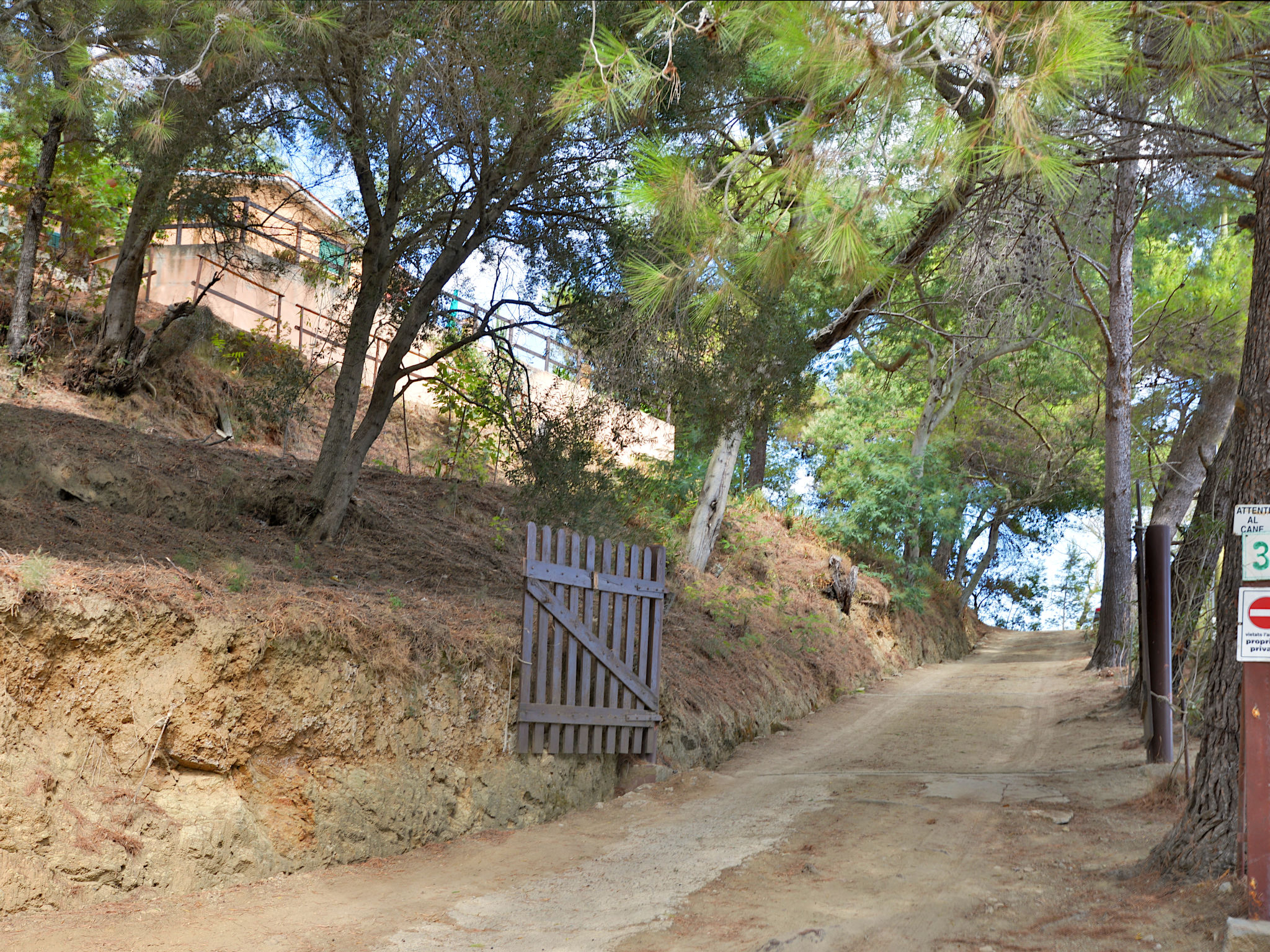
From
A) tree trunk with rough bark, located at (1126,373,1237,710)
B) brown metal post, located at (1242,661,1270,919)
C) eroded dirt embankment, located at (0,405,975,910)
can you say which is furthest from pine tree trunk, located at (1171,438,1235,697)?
eroded dirt embankment, located at (0,405,975,910)

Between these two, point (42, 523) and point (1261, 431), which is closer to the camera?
point (1261, 431)

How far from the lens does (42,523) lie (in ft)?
23.8

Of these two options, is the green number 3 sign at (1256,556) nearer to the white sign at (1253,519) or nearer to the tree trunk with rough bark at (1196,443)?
the white sign at (1253,519)

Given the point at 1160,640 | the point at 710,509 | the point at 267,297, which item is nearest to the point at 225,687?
the point at 1160,640

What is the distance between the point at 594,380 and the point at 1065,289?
39.2 feet

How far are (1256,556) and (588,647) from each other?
5.24 meters

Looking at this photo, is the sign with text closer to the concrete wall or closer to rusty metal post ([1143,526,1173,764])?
rusty metal post ([1143,526,1173,764])

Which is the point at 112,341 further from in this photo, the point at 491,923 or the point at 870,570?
the point at 870,570

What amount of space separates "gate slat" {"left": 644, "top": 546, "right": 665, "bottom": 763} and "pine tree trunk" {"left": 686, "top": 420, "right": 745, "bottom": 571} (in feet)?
23.2

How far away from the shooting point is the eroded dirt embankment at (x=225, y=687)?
4.96m

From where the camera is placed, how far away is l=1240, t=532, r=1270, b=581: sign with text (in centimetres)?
435

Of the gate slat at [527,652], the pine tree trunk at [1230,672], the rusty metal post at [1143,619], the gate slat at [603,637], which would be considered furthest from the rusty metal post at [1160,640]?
the gate slat at [527,652]

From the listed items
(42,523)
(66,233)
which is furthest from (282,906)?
(66,233)

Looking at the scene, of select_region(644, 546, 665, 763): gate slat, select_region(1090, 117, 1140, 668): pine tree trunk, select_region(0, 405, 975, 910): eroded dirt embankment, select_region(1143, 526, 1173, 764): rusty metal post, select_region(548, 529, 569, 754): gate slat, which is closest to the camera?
select_region(0, 405, 975, 910): eroded dirt embankment
